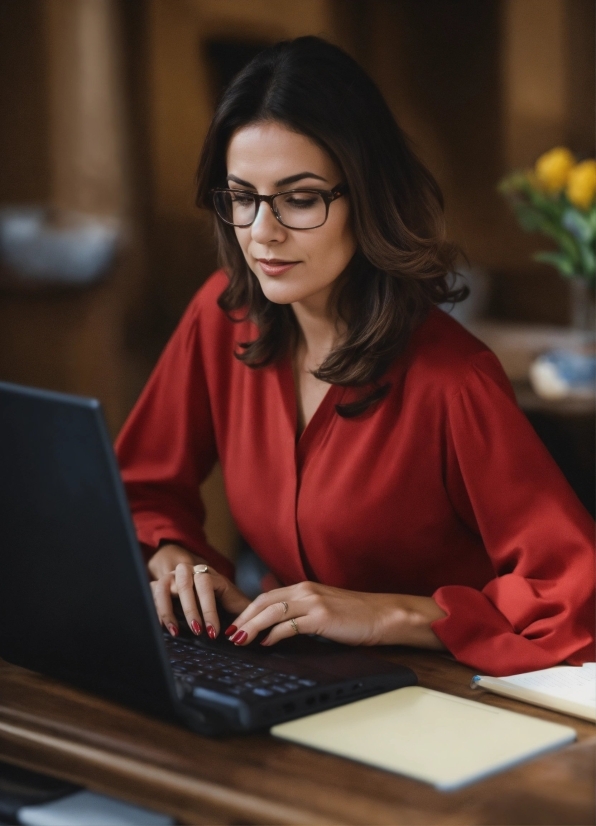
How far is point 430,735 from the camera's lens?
3.05 feet

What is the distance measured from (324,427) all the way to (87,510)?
0.61 metres

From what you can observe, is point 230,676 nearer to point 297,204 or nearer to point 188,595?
point 188,595

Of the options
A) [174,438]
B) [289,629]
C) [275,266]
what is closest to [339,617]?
[289,629]

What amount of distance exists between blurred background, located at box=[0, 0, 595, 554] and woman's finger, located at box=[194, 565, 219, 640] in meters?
2.97

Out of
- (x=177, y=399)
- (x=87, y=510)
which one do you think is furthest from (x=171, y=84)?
(x=87, y=510)

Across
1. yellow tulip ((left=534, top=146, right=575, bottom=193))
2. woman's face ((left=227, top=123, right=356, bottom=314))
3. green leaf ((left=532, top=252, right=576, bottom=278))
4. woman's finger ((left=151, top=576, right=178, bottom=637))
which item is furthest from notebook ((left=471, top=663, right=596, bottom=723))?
yellow tulip ((left=534, top=146, right=575, bottom=193))

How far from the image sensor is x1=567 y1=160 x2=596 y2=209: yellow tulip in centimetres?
276

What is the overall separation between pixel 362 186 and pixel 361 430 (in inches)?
12.5

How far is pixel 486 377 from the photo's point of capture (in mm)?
1384

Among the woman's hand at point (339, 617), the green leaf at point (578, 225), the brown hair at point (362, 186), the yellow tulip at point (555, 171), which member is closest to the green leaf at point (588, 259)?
the green leaf at point (578, 225)

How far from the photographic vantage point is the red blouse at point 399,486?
126 cm

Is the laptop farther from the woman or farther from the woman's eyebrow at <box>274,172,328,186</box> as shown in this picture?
the woman's eyebrow at <box>274,172,328,186</box>

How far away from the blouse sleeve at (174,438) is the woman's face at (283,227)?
31cm

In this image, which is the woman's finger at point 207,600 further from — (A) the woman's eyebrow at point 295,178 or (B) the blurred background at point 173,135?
(B) the blurred background at point 173,135
